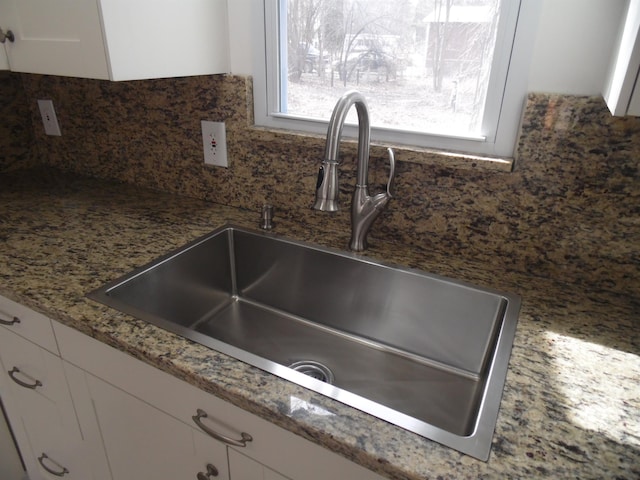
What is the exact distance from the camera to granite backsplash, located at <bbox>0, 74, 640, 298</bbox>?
0.90 metres

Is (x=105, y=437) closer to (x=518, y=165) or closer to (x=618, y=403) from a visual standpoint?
(x=618, y=403)

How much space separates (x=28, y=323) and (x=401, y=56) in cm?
107

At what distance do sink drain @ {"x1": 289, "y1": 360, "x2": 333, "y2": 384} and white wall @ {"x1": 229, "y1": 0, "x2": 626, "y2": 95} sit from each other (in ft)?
2.59

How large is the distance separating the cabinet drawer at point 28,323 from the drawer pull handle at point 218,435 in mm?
408

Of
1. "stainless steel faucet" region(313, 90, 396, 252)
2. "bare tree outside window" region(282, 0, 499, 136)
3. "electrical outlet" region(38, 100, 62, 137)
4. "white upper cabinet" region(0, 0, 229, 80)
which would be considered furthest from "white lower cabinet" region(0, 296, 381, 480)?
"electrical outlet" region(38, 100, 62, 137)

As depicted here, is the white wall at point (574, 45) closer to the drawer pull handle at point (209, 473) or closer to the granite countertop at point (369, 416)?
the granite countertop at point (369, 416)

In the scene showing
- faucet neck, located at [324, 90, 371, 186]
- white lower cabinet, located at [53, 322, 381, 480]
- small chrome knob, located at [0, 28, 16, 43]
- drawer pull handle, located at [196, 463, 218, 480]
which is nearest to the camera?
white lower cabinet, located at [53, 322, 381, 480]

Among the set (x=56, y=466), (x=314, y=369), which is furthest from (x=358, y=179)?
(x=56, y=466)

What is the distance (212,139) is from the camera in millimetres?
1337

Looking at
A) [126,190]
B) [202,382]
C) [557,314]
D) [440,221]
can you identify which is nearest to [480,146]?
[440,221]

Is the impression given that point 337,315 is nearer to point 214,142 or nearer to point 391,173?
point 391,173

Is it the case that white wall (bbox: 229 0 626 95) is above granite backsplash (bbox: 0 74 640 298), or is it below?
above

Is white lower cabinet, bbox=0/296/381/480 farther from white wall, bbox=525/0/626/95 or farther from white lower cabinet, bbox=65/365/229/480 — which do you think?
white wall, bbox=525/0/626/95

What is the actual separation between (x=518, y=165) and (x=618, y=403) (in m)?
0.53
